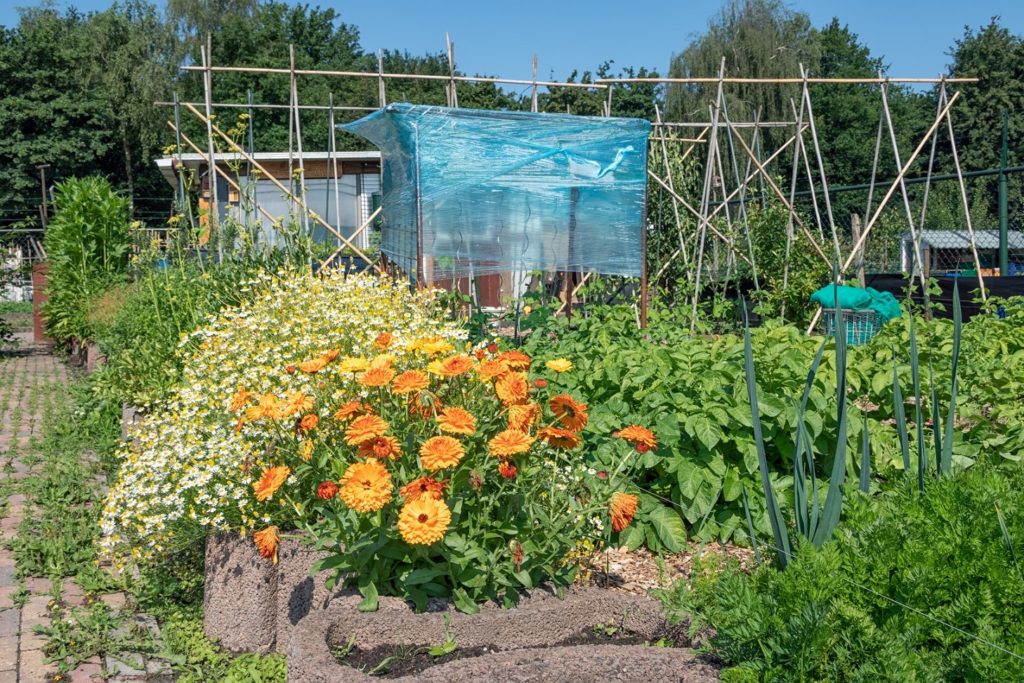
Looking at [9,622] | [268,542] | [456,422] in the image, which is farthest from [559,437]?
[9,622]

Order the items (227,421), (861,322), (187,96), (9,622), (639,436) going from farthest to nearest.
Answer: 1. (187,96)
2. (861,322)
3. (227,421)
4. (9,622)
5. (639,436)

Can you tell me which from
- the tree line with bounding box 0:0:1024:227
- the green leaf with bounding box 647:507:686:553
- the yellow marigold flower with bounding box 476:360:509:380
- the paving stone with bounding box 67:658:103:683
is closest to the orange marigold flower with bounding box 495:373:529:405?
the yellow marigold flower with bounding box 476:360:509:380

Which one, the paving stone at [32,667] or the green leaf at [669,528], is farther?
the green leaf at [669,528]

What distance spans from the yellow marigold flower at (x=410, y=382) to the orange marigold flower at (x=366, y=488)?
0.25 metres

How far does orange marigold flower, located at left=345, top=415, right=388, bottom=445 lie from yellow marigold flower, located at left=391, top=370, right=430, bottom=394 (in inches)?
4.5

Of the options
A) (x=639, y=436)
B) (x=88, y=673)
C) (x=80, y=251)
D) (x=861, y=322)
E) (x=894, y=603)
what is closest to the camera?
(x=894, y=603)

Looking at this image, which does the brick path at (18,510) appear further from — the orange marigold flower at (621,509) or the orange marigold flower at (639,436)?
the orange marigold flower at (639,436)

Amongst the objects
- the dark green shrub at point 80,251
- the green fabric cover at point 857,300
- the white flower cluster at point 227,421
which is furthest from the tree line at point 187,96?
the white flower cluster at point 227,421

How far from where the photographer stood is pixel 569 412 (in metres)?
3.00

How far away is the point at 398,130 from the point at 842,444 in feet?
17.3

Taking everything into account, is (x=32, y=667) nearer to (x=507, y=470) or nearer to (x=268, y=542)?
(x=268, y=542)

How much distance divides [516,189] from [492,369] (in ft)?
14.9

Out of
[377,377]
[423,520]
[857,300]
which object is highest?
[377,377]

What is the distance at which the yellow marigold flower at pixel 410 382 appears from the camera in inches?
111
